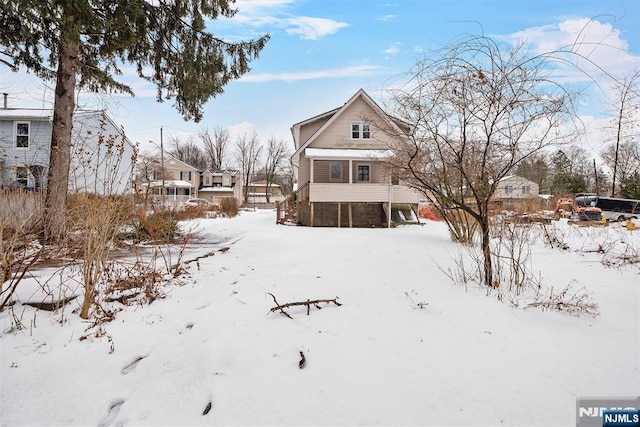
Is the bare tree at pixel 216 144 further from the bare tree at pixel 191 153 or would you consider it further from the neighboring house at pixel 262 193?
the neighboring house at pixel 262 193

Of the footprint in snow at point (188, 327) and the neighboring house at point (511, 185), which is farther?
the neighboring house at point (511, 185)

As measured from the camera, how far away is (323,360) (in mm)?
2330

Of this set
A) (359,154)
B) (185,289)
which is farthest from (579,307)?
(359,154)

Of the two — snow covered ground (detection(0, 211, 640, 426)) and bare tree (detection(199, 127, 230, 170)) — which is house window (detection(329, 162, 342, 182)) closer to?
snow covered ground (detection(0, 211, 640, 426))

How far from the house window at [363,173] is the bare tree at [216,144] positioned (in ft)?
140

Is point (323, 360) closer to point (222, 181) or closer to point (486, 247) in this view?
point (486, 247)

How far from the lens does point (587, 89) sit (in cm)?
334

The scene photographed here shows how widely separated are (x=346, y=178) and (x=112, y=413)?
53.3 feet

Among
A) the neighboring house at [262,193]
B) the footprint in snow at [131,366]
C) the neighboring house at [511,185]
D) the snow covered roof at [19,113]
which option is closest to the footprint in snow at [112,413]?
the footprint in snow at [131,366]

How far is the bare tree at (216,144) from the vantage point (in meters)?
53.8

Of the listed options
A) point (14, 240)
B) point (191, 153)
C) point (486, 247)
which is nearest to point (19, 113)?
point (14, 240)

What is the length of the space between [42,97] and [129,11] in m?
3.11

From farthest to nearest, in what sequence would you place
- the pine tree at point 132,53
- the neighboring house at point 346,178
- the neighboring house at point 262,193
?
the neighboring house at point 262,193
the neighboring house at point 346,178
the pine tree at point 132,53

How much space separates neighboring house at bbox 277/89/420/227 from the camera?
50.1 ft
